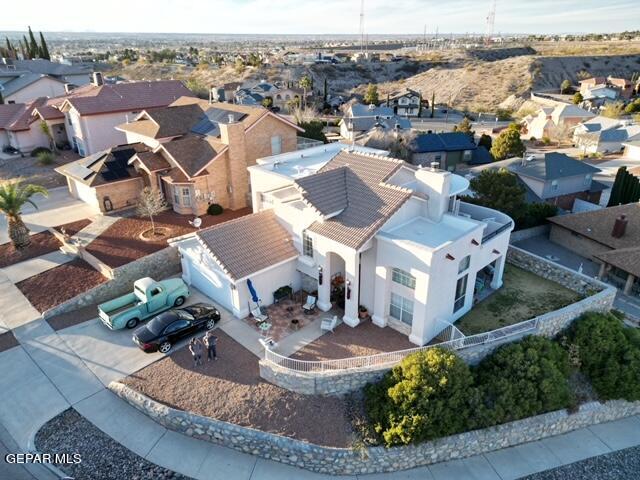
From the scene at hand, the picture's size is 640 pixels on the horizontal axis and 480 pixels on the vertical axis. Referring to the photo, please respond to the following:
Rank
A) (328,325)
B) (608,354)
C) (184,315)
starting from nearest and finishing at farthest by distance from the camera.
Result: (184,315)
(328,325)
(608,354)

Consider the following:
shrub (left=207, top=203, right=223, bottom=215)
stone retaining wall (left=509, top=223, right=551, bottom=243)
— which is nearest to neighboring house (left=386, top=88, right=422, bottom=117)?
stone retaining wall (left=509, top=223, right=551, bottom=243)

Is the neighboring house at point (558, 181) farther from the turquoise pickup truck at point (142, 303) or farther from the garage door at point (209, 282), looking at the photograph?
the turquoise pickup truck at point (142, 303)

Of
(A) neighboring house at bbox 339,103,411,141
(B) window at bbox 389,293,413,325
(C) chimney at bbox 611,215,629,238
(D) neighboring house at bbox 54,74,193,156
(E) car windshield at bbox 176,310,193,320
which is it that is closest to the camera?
(B) window at bbox 389,293,413,325

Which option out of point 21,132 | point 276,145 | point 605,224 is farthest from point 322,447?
point 21,132

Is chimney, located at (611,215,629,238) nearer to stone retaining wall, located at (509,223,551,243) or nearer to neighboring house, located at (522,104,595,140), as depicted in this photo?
stone retaining wall, located at (509,223,551,243)

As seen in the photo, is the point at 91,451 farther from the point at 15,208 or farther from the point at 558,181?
the point at 558,181

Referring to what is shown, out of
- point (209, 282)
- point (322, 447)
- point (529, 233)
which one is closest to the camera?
point (322, 447)
